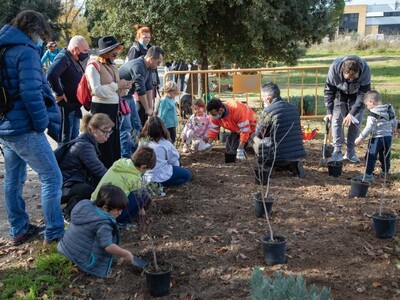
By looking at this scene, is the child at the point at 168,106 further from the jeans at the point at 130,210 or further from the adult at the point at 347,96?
the jeans at the point at 130,210

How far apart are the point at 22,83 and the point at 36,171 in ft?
2.67

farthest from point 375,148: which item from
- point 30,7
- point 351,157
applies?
point 30,7

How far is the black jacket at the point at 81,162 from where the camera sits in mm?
4758

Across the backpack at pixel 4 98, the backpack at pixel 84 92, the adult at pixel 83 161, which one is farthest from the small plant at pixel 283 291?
the backpack at pixel 84 92

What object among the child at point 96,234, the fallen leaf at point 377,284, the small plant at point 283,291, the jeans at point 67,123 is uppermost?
the jeans at point 67,123

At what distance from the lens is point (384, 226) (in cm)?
428

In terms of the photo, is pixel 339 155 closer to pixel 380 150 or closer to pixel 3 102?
pixel 380 150

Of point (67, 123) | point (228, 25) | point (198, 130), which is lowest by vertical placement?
point (198, 130)

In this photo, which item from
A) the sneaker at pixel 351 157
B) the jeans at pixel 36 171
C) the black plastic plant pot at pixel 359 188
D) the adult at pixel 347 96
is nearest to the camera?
the jeans at pixel 36 171

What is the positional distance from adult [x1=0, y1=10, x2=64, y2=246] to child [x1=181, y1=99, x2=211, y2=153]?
12.0 feet

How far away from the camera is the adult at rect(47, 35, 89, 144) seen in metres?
5.83

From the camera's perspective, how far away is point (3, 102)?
151 inches

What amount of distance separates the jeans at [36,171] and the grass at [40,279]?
13.0 inches

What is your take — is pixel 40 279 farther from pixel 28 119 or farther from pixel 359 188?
pixel 359 188
